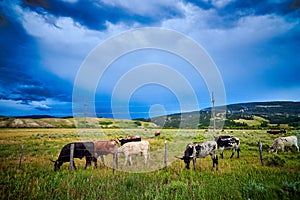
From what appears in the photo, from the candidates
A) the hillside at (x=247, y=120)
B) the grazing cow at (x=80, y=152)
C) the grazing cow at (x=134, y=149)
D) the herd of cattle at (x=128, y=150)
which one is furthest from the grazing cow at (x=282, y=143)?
the hillside at (x=247, y=120)

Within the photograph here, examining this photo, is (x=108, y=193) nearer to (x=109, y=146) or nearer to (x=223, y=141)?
(x=109, y=146)

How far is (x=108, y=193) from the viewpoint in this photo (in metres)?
6.27

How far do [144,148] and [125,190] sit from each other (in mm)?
6620

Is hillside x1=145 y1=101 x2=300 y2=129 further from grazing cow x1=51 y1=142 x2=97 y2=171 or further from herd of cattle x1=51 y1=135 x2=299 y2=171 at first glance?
grazing cow x1=51 y1=142 x2=97 y2=171

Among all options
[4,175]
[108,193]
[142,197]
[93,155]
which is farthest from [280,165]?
[4,175]

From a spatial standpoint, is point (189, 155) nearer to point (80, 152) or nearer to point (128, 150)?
point (128, 150)

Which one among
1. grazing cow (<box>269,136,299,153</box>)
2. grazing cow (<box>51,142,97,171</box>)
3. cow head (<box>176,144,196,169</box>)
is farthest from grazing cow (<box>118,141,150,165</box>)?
grazing cow (<box>269,136,299,153</box>)

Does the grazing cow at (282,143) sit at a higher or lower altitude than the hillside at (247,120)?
lower

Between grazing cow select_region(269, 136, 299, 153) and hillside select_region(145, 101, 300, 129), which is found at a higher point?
hillside select_region(145, 101, 300, 129)

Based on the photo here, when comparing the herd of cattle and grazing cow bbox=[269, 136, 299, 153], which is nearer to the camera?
the herd of cattle

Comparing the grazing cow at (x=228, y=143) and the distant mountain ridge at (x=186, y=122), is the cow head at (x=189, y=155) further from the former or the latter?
the distant mountain ridge at (x=186, y=122)

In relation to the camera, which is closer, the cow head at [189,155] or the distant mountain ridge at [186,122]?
the cow head at [189,155]

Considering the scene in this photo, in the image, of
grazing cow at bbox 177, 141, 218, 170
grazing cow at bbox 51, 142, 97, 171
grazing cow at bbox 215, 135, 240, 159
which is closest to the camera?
grazing cow at bbox 177, 141, 218, 170

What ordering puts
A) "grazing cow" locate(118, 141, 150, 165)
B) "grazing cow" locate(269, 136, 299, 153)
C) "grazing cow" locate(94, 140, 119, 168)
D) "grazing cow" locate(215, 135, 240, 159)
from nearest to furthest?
"grazing cow" locate(94, 140, 119, 168) < "grazing cow" locate(118, 141, 150, 165) < "grazing cow" locate(215, 135, 240, 159) < "grazing cow" locate(269, 136, 299, 153)
